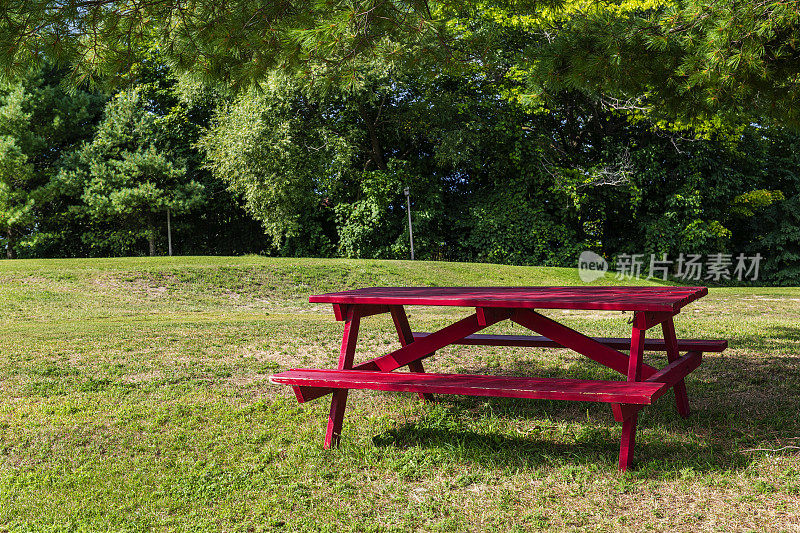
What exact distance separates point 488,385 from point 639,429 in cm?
124

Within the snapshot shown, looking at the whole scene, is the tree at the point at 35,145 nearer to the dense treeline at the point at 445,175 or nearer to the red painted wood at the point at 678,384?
the dense treeline at the point at 445,175

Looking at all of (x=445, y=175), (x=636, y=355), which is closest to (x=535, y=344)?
(x=636, y=355)

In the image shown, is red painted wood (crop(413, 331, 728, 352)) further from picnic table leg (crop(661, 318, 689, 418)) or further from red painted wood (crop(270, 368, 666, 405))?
red painted wood (crop(270, 368, 666, 405))

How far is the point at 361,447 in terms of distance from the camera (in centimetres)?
373

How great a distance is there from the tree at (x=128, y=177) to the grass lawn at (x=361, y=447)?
12466mm

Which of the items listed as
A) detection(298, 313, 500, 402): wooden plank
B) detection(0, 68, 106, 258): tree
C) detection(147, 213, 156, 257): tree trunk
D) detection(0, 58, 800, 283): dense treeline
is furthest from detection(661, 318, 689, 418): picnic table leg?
detection(0, 68, 106, 258): tree

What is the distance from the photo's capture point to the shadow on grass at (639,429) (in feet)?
11.4

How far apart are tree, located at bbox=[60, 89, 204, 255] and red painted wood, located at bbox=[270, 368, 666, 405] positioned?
16732 mm

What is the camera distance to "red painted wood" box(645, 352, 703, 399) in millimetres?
3438

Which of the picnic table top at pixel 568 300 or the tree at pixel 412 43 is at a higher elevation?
the tree at pixel 412 43

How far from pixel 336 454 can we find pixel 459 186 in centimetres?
1670

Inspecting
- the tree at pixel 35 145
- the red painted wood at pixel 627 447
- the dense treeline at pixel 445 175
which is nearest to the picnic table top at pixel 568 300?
the red painted wood at pixel 627 447

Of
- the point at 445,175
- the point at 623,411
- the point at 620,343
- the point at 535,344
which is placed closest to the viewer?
the point at 623,411

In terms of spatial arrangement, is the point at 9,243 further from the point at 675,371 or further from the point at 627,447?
the point at 627,447
